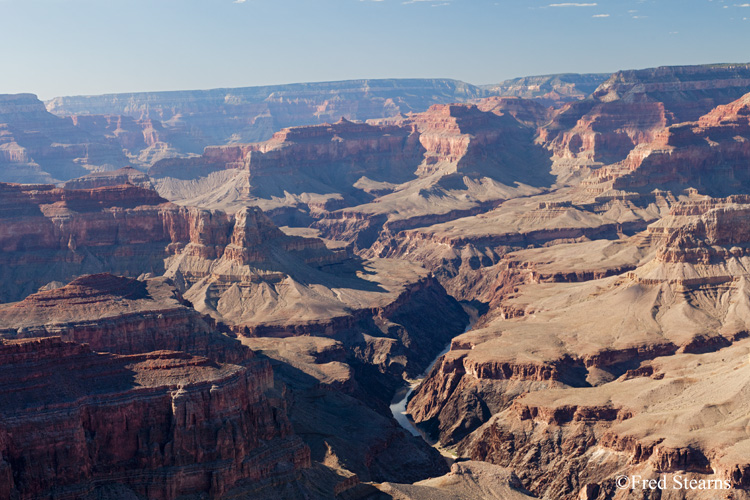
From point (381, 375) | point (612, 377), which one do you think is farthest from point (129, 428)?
point (381, 375)

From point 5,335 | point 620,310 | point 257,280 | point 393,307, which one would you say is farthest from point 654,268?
point 5,335

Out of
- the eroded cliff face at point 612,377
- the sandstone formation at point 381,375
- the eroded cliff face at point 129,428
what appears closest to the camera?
the eroded cliff face at point 129,428

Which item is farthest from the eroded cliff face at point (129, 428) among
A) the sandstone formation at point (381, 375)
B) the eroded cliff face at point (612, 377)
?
the eroded cliff face at point (612, 377)

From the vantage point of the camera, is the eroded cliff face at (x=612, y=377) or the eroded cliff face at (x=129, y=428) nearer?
the eroded cliff face at (x=129, y=428)

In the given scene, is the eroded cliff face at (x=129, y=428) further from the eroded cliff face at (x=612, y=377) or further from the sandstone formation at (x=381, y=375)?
the eroded cliff face at (x=612, y=377)

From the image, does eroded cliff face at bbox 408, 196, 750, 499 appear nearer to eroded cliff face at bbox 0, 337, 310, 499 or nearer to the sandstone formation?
the sandstone formation

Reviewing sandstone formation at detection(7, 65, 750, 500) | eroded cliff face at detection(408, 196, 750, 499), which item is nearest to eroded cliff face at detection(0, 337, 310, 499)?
sandstone formation at detection(7, 65, 750, 500)

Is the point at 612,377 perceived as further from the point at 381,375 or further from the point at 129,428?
the point at 129,428

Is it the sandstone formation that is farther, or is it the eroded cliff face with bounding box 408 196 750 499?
the eroded cliff face with bounding box 408 196 750 499

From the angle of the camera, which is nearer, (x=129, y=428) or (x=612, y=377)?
(x=129, y=428)

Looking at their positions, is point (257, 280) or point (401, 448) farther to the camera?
point (257, 280)

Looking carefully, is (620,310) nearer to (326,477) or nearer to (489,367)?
(489,367)
